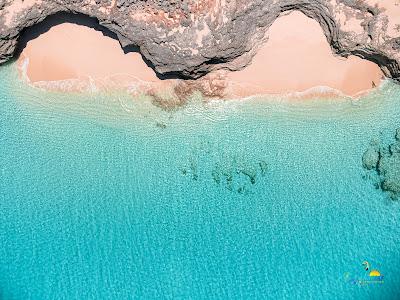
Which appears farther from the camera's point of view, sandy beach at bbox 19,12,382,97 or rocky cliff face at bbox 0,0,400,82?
sandy beach at bbox 19,12,382,97

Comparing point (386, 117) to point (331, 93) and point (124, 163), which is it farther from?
point (124, 163)

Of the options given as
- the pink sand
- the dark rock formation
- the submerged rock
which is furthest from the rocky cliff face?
the submerged rock

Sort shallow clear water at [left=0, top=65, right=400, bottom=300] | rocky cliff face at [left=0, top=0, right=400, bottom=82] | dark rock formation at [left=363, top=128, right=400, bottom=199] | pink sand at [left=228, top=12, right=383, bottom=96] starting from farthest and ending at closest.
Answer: shallow clear water at [left=0, top=65, right=400, bottom=300] < dark rock formation at [left=363, top=128, right=400, bottom=199] < pink sand at [left=228, top=12, right=383, bottom=96] < rocky cliff face at [left=0, top=0, right=400, bottom=82]

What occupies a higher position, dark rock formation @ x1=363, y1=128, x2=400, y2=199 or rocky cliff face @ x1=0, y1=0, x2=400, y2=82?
rocky cliff face @ x1=0, y1=0, x2=400, y2=82
